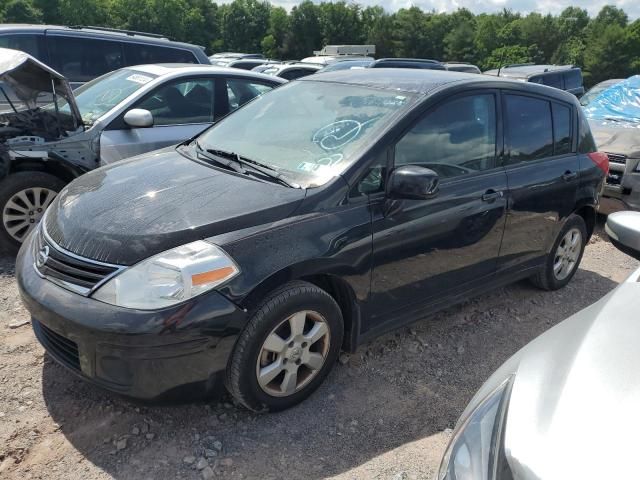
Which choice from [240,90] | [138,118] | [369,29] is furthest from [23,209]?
[369,29]

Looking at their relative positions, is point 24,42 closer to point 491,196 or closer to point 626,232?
point 491,196

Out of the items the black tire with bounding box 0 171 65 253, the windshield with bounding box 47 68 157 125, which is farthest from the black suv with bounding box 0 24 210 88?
the black tire with bounding box 0 171 65 253

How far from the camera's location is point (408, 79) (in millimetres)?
3502

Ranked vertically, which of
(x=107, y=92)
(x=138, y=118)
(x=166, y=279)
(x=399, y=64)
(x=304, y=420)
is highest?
(x=107, y=92)

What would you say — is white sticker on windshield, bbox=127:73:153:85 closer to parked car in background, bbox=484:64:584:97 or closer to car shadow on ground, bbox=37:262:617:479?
car shadow on ground, bbox=37:262:617:479

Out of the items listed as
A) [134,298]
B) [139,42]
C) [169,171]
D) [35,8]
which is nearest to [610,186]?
[169,171]

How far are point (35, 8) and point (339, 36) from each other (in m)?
33.9

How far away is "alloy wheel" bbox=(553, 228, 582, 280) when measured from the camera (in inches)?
177

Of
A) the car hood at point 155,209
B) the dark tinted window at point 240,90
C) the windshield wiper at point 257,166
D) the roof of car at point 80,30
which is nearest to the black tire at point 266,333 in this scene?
the car hood at point 155,209

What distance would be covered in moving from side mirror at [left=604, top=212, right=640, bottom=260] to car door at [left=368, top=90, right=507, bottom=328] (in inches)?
40.6

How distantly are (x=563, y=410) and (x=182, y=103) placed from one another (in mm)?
4724

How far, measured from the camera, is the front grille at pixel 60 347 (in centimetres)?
252

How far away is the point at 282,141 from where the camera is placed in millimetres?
3262

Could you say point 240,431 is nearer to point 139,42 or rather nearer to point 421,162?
point 421,162
